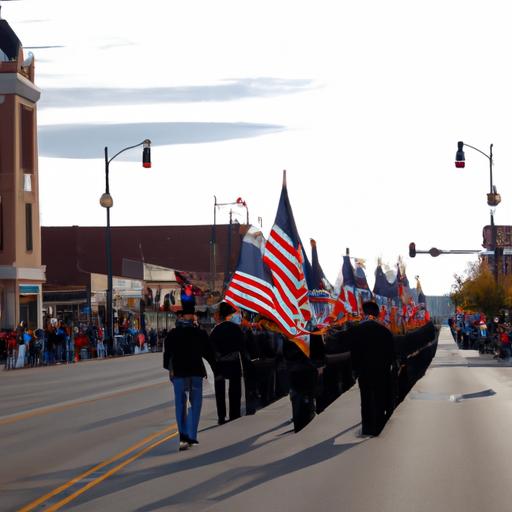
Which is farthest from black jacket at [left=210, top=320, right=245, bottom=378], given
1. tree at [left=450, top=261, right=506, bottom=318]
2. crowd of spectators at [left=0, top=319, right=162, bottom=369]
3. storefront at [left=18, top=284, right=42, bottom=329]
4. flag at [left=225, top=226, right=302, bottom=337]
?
tree at [left=450, top=261, right=506, bottom=318]

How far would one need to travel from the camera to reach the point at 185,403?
15.8 m

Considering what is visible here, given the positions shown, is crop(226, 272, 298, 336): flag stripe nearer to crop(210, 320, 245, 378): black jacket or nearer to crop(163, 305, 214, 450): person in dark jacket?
crop(210, 320, 245, 378): black jacket

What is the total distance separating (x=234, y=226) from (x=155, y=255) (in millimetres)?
8891

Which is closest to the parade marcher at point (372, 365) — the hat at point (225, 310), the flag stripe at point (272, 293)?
the flag stripe at point (272, 293)

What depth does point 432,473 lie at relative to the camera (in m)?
13.2

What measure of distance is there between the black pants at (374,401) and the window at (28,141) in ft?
167

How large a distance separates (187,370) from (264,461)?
1.95 metres

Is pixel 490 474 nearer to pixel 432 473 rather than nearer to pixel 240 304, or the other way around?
pixel 432 473

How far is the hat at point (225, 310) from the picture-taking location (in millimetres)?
19406

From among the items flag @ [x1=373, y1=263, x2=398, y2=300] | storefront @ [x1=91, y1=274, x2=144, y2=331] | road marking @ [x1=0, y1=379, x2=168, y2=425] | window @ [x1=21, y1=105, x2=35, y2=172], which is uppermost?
window @ [x1=21, y1=105, x2=35, y2=172]

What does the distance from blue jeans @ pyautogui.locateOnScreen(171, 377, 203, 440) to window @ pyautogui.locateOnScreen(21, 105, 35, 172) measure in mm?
52103

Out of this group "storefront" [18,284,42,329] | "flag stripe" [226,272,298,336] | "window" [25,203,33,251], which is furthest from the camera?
"window" [25,203,33,251]

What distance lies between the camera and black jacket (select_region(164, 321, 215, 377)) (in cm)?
1592

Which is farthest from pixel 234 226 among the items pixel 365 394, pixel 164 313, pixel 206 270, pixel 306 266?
pixel 365 394
